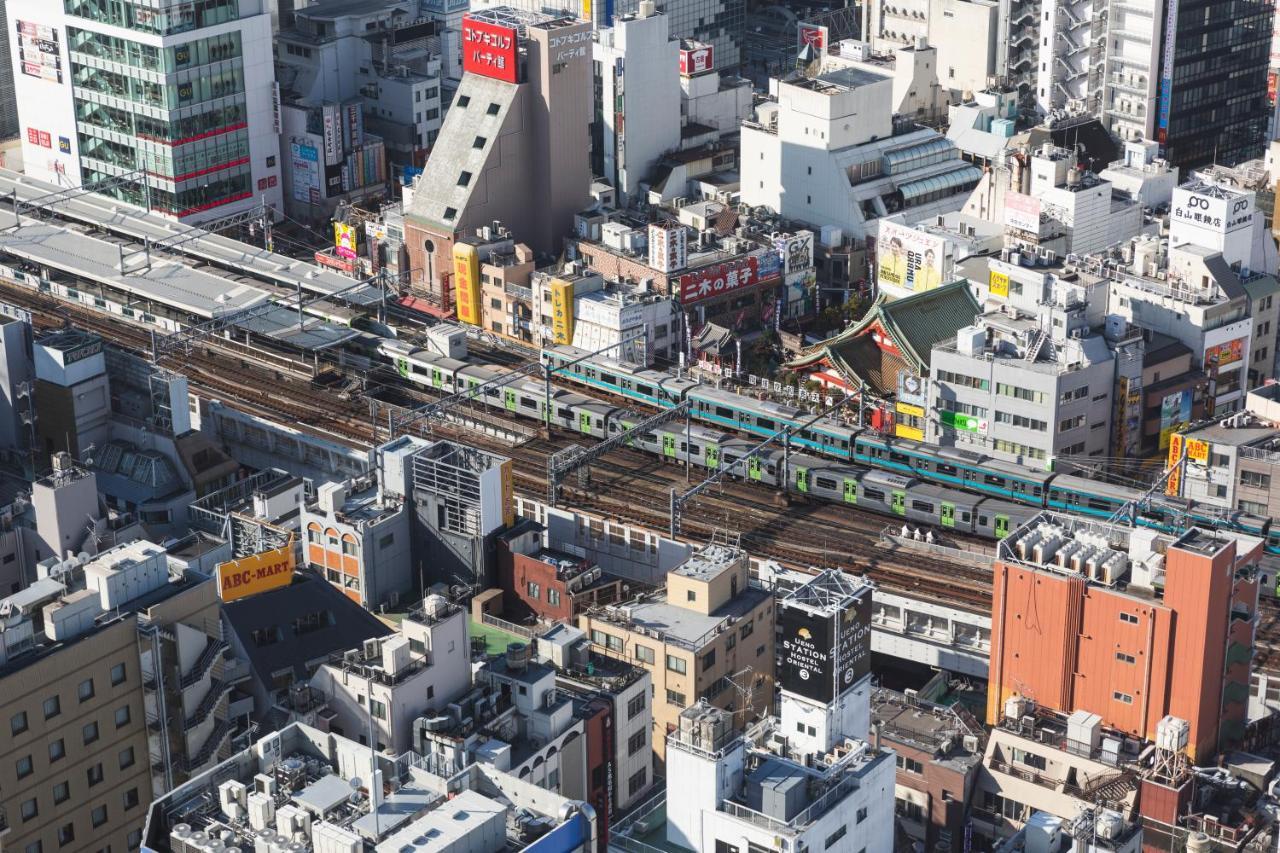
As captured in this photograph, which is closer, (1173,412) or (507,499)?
(507,499)

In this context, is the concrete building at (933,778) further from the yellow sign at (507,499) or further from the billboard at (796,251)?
the billboard at (796,251)

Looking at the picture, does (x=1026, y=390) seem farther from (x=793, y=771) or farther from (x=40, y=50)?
(x=40, y=50)

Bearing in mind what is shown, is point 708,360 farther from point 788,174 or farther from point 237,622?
point 237,622

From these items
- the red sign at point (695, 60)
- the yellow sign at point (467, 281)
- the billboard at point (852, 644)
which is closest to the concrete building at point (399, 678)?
the billboard at point (852, 644)

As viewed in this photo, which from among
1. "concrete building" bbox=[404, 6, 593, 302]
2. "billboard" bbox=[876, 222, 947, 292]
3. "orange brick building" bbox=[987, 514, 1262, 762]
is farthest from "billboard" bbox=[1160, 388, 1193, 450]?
"concrete building" bbox=[404, 6, 593, 302]

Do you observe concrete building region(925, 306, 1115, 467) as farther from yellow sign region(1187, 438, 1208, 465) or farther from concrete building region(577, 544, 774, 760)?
concrete building region(577, 544, 774, 760)

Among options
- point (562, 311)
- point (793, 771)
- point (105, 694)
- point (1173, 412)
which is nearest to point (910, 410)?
point (1173, 412)
